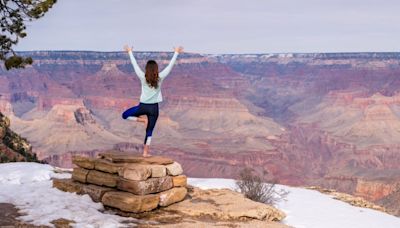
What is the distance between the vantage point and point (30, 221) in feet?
36.7

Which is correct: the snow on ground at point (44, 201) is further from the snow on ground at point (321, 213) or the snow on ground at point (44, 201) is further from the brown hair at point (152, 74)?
the snow on ground at point (321, 213)

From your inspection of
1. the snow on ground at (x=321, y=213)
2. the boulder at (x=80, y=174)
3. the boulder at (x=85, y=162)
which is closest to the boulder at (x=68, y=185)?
the boulder at (x=80, y=174)

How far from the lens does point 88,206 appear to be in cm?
1258

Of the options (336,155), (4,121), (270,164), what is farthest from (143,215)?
(336,155)

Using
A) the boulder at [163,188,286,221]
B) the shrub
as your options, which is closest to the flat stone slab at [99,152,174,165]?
the boulder at [163,188,286,221]

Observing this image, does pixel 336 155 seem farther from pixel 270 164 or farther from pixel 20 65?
pixel 20 65

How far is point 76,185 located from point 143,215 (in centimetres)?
245

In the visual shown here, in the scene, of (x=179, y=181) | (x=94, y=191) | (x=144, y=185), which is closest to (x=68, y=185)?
(x=94, y=191)

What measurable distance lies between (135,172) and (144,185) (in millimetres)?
378

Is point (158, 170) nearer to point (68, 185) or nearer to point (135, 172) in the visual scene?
point (135, 172)

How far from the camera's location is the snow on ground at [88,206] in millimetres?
11719

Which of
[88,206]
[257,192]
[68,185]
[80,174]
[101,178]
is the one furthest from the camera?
[257,192]

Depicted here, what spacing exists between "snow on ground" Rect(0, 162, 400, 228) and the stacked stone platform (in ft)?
1.08

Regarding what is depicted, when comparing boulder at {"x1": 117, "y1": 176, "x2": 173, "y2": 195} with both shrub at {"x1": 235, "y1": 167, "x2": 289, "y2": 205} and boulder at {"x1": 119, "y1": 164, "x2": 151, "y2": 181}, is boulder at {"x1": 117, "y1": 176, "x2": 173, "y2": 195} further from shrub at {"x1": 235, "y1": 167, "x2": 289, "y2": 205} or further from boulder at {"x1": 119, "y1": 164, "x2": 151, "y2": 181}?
shrub at {"x1": 235, "y1": 167, "x2": 289, "y2": 205}
